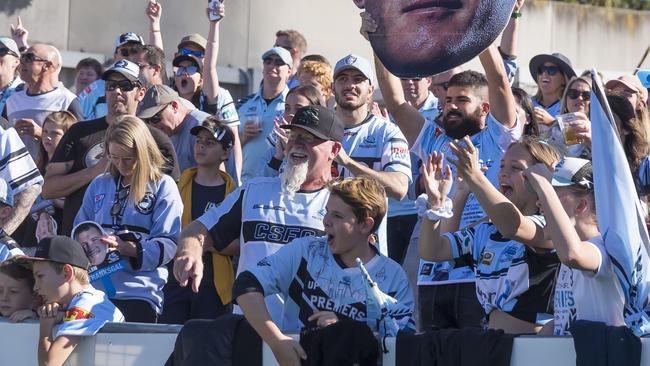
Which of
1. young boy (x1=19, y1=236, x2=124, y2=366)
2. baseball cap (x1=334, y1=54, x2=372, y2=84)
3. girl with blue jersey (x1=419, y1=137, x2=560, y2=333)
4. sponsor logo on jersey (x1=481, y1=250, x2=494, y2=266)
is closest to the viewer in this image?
girl with blue jersey (x1=419, y1=137, x2=560, y2=333)

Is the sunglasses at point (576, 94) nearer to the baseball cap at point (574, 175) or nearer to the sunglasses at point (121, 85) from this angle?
the baseball cap at point (574, 175)

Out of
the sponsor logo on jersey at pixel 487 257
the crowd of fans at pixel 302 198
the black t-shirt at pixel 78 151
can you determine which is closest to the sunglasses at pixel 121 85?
the crowd of fans at pixel 302 198

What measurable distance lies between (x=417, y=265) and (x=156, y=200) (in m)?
1.61

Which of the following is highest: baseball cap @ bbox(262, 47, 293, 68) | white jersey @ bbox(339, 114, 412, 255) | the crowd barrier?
baseball cap @ bbox(262, 47, 293, 68)

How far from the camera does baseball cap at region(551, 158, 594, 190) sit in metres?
5.13

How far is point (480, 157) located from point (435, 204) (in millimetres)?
1495

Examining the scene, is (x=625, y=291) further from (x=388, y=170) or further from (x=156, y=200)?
(x=156, y=200)

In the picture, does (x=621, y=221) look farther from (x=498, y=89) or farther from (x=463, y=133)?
(x=463, y=133)

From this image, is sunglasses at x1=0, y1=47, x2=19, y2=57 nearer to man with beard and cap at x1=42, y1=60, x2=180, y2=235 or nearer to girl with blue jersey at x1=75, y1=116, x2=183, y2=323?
man with beard and cap at x1=42, y1=60, x2=180, y2=235

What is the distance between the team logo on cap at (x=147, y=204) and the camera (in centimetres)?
699

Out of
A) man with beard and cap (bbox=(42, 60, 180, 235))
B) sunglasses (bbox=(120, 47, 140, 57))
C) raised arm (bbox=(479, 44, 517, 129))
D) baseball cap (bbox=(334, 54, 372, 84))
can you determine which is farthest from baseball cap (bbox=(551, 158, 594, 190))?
sunglasses (bbox=(120, 47, 140, 57))

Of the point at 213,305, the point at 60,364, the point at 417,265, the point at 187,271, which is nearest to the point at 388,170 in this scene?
the point at 417,265

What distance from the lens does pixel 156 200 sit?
7.02 metres

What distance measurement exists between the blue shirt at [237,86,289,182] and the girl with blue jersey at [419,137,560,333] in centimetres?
305
